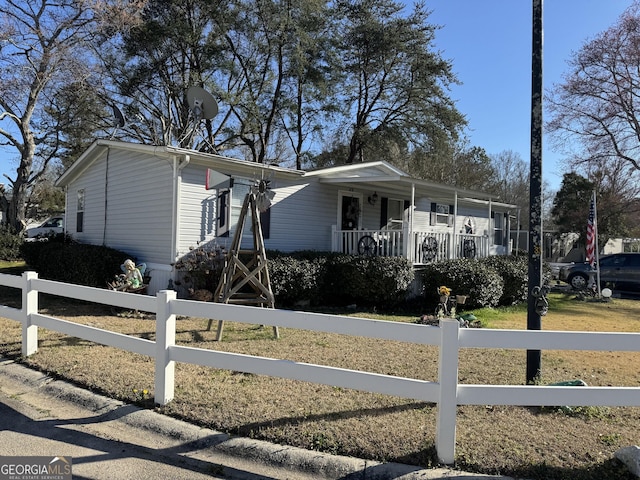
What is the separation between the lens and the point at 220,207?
37.7ft

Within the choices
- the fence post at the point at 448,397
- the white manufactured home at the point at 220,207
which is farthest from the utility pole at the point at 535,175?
the white manufactured home at the point at 220,207

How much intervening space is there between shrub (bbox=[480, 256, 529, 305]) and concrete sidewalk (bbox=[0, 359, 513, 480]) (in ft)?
32.4

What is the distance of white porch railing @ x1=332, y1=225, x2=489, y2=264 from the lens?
1193cm

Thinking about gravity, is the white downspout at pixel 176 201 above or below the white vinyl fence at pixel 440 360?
above

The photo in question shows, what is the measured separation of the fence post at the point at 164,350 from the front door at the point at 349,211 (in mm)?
10421

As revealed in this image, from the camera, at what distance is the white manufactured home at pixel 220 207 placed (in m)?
10.8

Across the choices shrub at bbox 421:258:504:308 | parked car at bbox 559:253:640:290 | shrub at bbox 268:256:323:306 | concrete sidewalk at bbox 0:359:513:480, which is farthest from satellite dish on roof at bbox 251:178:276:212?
parked car at bbox 559:253:640:290

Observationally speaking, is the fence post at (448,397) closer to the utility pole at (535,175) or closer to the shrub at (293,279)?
the utility pole at (535,175)

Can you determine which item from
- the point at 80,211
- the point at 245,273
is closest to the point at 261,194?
the point at 245,273

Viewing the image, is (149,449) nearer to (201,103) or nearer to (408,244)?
(408,244)

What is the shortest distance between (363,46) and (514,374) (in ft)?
69.0

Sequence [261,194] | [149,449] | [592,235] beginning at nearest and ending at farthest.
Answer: [149,449] < [261,194] < [592,235]

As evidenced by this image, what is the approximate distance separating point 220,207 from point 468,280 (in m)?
6.21

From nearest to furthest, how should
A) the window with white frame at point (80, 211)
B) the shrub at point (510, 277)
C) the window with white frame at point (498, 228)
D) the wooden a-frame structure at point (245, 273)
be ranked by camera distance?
the wooden a-frame structure at point (245, 273) → the shrub at point (510, 277) → the window with white frame at point (80, 211) → the window with white frame at point (498, 228)
